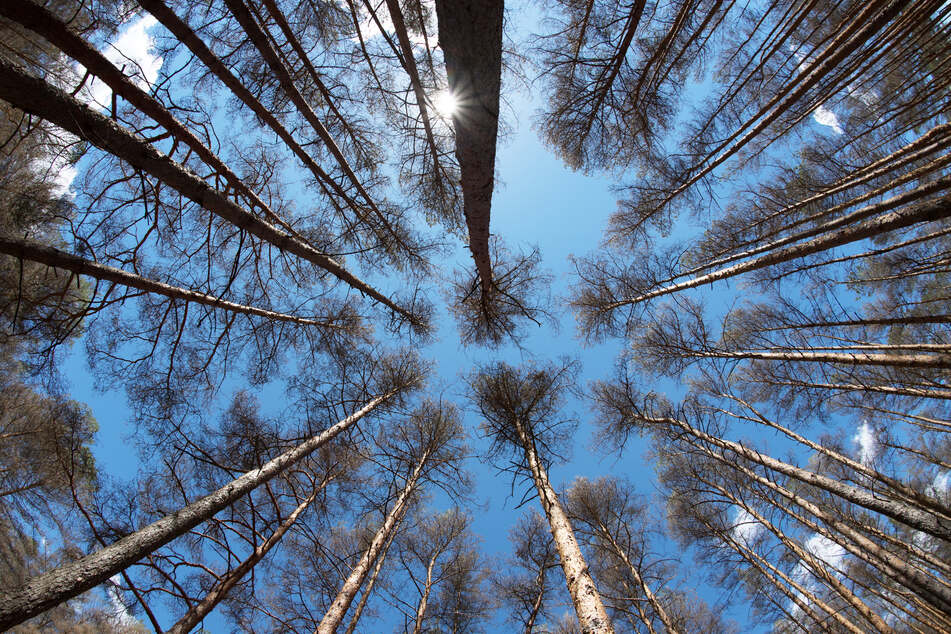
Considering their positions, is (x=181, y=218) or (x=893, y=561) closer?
(x=893, y=561)

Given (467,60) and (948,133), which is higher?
(467,60)

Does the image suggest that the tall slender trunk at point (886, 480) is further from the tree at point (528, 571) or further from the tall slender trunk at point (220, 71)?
the tall slender trunk at point (220, 71)

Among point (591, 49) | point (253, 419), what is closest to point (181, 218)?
point (253, 419)

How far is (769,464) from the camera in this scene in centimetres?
548

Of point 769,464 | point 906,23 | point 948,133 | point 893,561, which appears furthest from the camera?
point 769,464

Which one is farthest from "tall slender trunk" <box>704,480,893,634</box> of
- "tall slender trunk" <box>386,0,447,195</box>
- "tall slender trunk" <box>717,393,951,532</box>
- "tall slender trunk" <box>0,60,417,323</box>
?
"tall slender trunk" <box>0,60,417,323</box>

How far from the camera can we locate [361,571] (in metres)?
4.39

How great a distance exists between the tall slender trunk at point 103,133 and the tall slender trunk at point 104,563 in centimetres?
276

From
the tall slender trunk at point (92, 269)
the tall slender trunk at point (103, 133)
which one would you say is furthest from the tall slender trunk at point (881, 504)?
the tall slender trunk at point (92, 269)

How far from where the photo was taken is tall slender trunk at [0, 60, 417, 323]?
2.30 meters

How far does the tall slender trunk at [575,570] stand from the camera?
2674 mm

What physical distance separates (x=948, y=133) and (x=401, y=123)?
7211mm

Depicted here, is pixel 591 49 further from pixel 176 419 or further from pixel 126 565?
pixel 176 419

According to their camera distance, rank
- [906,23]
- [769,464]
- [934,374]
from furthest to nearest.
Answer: [934,374]
[769,464]
[906,23]
